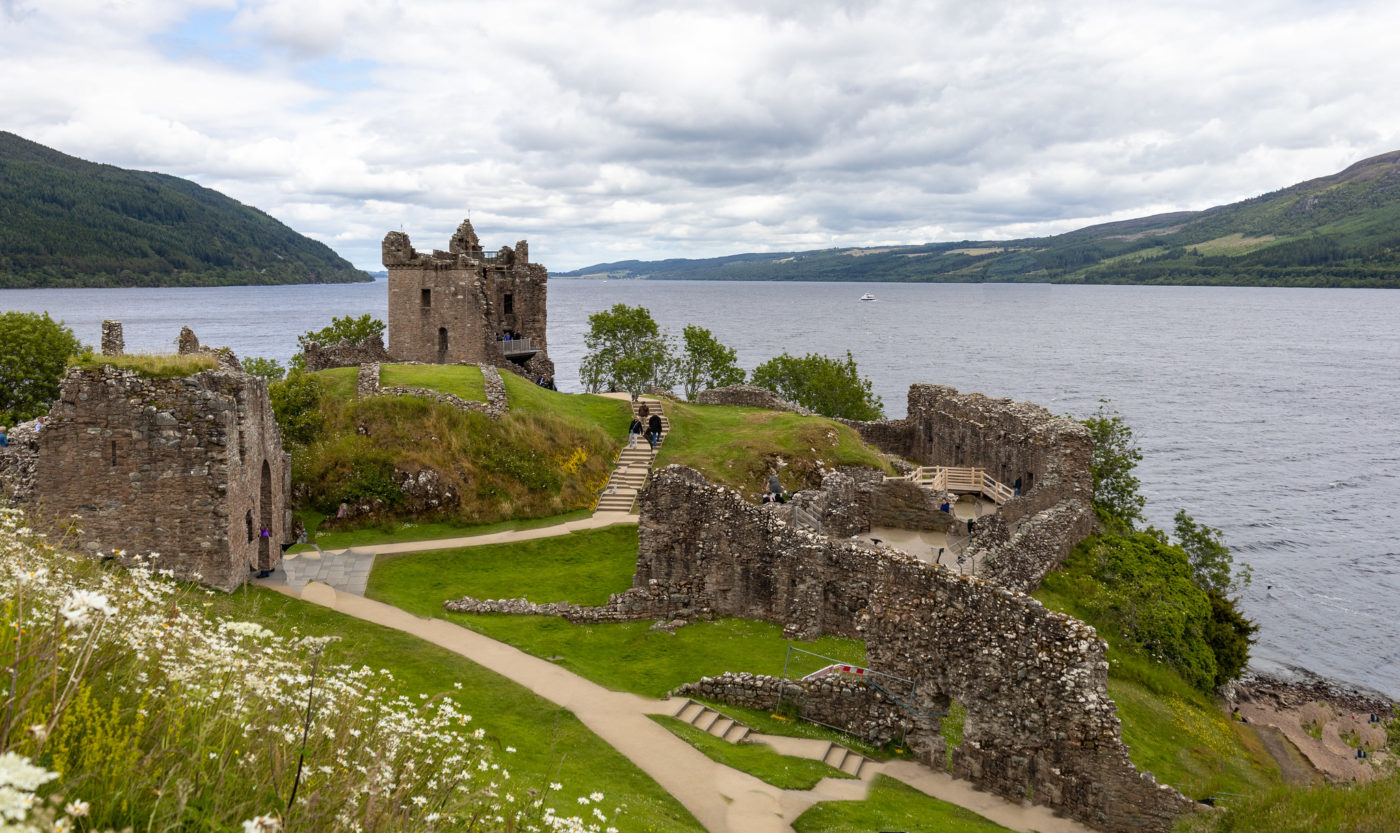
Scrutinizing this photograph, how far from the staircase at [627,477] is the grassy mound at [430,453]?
53cm

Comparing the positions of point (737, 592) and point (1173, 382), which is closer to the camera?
point (737, 592)

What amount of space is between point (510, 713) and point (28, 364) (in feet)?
117

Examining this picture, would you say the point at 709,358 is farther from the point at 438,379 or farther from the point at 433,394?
the point at 433,394

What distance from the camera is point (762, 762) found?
17625 millimetres

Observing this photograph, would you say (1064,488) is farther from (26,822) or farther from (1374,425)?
(1374,425)

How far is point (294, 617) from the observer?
22.2 metres

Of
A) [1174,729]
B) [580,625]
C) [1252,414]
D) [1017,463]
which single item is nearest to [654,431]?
[1017,463]

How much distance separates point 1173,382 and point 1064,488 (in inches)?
4430

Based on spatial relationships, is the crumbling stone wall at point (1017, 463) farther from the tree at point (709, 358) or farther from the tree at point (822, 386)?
the tree at point (709, 358)

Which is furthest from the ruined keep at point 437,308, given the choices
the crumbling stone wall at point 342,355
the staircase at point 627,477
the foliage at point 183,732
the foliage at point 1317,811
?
the foliage at point 1317,811

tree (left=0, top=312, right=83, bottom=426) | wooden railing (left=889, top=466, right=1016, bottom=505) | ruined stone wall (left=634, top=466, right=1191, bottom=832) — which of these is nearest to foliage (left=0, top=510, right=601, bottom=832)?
ruined stone wall (left=634, top=466, right=1191, bottom=832)

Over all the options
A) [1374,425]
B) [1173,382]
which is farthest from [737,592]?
[1173,382]

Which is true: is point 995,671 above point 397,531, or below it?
above

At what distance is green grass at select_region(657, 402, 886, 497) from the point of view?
38688 millimetres
